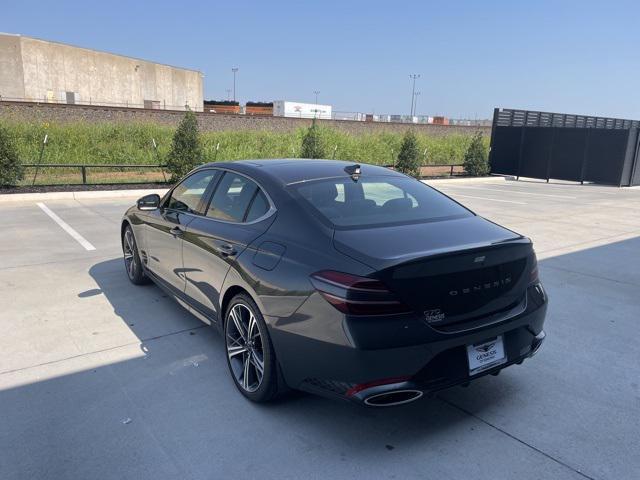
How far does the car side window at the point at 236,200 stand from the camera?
3.56 m

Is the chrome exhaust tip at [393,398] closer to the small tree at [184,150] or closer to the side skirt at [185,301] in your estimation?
the side skirt at [185,301]

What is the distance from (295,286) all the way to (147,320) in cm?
244

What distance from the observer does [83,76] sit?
53.8 meters

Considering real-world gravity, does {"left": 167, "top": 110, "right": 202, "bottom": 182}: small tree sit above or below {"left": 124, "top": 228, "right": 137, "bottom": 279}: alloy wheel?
above

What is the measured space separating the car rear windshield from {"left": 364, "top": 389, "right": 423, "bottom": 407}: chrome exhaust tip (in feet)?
3.50

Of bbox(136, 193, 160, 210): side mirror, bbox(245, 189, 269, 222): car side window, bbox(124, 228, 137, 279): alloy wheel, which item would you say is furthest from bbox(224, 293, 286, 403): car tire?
bbox(124, 228, 137, 279): alloy wheel

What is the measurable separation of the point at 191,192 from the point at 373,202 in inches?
71.4

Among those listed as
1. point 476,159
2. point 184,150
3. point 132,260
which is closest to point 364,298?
point 132,260

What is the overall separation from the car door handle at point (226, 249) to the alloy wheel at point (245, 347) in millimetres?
358

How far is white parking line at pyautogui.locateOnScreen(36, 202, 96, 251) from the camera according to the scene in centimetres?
776

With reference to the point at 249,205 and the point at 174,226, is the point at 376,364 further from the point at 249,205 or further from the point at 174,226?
the point at 174,226

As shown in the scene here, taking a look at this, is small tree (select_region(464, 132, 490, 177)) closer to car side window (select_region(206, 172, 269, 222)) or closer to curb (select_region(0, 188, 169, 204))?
curb (select_region(0, 188, 169, 204))

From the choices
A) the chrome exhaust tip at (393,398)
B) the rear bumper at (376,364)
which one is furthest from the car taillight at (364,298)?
the chrome exhaust tip at (393,398)

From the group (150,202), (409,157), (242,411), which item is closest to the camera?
(242,411)
